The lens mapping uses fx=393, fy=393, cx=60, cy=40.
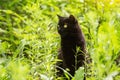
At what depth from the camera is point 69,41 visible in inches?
179

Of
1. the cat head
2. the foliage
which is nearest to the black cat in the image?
the cat head

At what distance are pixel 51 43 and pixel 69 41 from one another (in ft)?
5.50

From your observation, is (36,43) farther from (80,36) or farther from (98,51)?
(80,36)

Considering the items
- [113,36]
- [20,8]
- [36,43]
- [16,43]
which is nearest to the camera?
[113,36]

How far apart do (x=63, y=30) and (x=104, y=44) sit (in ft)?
10.5

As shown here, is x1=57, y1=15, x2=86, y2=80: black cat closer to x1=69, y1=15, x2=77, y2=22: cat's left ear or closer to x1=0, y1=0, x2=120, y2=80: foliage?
x1=69, y1=15, x2=77, y2=22: cat's left ear

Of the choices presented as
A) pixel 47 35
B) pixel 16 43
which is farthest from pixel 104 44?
pixel 16 43

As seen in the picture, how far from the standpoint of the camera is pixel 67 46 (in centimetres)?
448

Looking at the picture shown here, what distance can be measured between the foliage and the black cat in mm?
117

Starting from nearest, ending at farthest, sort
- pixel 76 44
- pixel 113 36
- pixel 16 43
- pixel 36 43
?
pixel 113 36
pixel 36 43
pixel 16 43
pixel 76 44

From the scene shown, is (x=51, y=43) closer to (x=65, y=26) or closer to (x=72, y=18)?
(x=72, y=18)

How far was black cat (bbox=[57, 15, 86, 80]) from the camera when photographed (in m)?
4.21

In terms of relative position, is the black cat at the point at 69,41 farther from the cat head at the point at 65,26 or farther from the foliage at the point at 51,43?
the foliage at the point at 51,43

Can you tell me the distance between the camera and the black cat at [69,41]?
4211mm
